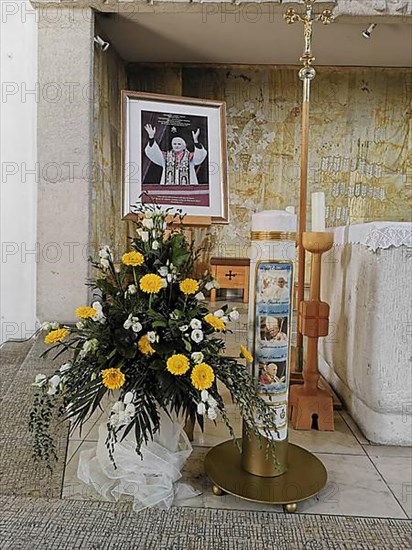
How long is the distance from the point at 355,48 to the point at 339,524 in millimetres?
4687

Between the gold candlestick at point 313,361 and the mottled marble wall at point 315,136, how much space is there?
368 centimetres

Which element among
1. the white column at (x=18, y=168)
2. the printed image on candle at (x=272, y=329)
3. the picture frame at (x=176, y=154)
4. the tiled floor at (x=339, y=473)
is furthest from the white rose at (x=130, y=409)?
the white column at (x=18, y=168)

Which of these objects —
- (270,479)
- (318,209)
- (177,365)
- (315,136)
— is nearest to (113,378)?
(177,365)

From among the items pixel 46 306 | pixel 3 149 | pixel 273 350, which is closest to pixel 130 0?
pixel 3 149

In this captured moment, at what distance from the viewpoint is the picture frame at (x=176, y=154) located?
7.84ft

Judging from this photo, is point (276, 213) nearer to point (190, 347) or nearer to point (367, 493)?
point (190, 347)

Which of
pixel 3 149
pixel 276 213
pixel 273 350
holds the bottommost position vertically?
pixel 273 350

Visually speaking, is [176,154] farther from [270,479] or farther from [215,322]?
[270,479]

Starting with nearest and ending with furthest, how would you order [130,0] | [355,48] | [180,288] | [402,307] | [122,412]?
1. [122,412]
2. [180,288]
3. [402,307]
4. [130,0]
5. [355,48]

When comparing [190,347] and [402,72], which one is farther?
[402,72]

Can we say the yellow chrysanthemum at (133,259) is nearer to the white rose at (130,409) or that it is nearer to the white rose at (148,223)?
the white rose at (148,223)

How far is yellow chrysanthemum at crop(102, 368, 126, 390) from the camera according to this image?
4.83ft

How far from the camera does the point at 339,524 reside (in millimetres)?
1491

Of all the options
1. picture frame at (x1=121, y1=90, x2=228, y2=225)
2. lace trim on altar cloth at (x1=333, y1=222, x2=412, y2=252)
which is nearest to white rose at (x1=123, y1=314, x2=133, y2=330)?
picture frame at (x1=121, y1=90, x2=228, y2=225)
